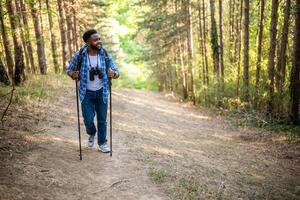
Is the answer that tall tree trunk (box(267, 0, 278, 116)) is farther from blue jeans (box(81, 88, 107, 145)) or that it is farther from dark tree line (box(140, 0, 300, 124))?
blue jeans (box(81, 88, 107, 145))

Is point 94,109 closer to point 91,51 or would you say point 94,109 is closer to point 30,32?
point 91,51

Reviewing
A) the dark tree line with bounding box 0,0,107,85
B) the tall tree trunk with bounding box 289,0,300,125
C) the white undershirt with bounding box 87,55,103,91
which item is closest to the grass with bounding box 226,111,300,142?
the tall tree trunk with bounding box 289,0,300,125

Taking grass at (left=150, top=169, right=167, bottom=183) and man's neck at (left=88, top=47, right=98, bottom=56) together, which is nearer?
grass at (left=150, top=169, right=167, bottom=183)

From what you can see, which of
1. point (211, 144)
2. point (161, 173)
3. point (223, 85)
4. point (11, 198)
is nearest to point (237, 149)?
point (211, 144)

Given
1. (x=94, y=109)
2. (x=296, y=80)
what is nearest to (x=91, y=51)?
(x=94, y=109)

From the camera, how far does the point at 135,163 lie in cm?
763

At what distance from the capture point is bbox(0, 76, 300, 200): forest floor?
617 cm

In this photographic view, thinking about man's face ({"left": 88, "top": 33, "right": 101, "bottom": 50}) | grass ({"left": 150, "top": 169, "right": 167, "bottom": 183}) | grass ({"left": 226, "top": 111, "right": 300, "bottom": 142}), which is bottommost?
grass ({"left": 226, "top": 111, "right": 300, "bottom": 142})

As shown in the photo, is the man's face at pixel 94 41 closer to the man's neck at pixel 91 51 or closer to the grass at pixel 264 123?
the man's neck at pixel 91 51

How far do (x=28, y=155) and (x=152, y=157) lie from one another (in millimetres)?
2752

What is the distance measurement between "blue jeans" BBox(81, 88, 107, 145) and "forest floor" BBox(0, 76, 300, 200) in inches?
20.8

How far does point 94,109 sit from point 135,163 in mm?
1422

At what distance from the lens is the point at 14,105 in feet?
A: 33.1

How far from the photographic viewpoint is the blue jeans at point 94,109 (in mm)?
7480
